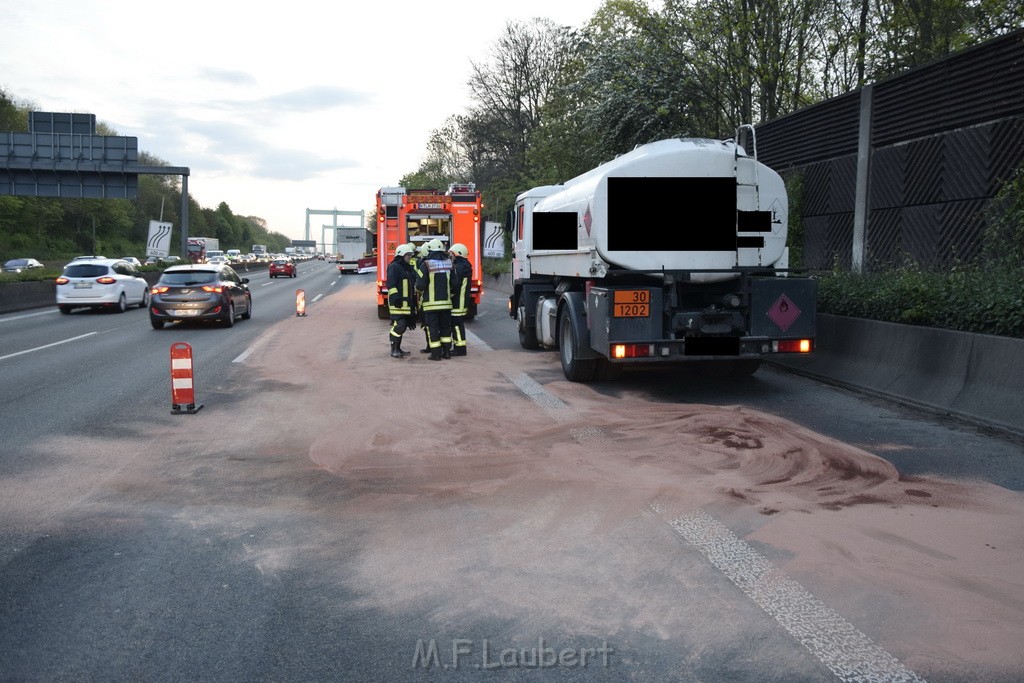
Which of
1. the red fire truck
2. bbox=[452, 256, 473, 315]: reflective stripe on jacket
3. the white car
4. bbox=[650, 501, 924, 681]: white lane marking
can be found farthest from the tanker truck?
the white car

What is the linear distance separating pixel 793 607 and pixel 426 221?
19169 mm

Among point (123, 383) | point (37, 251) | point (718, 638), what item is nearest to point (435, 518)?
point (718, 638)

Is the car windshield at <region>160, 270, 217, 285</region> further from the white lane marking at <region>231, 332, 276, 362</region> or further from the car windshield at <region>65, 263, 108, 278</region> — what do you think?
the car windshield at <region>65, 263, 108, 278</region>

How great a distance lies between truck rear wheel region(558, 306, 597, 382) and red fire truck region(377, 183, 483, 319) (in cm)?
959

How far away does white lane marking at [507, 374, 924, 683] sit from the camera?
3588 millimetres

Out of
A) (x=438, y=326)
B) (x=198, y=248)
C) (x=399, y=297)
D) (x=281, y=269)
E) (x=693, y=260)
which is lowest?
(x=438, y=326)

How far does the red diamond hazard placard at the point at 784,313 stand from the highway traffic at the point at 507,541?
35.8 inches

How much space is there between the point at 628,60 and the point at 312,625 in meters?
28.8

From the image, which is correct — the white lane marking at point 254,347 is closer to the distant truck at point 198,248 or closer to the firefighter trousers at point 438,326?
the firefighter trousers at point 438,326

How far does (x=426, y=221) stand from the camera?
74.1 ft

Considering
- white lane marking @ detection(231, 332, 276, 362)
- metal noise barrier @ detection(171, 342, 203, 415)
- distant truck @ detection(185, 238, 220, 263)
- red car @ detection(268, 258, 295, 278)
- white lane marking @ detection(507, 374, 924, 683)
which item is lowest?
white lane marking @ detection(231, 332, 276, 362)

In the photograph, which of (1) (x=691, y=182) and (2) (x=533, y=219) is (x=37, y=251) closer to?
(2) (x=533, y=219)

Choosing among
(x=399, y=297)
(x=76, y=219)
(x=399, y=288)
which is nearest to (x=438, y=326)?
(x=399, y=297)

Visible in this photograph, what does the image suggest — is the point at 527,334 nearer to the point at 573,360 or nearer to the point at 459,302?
the point at 459,302
